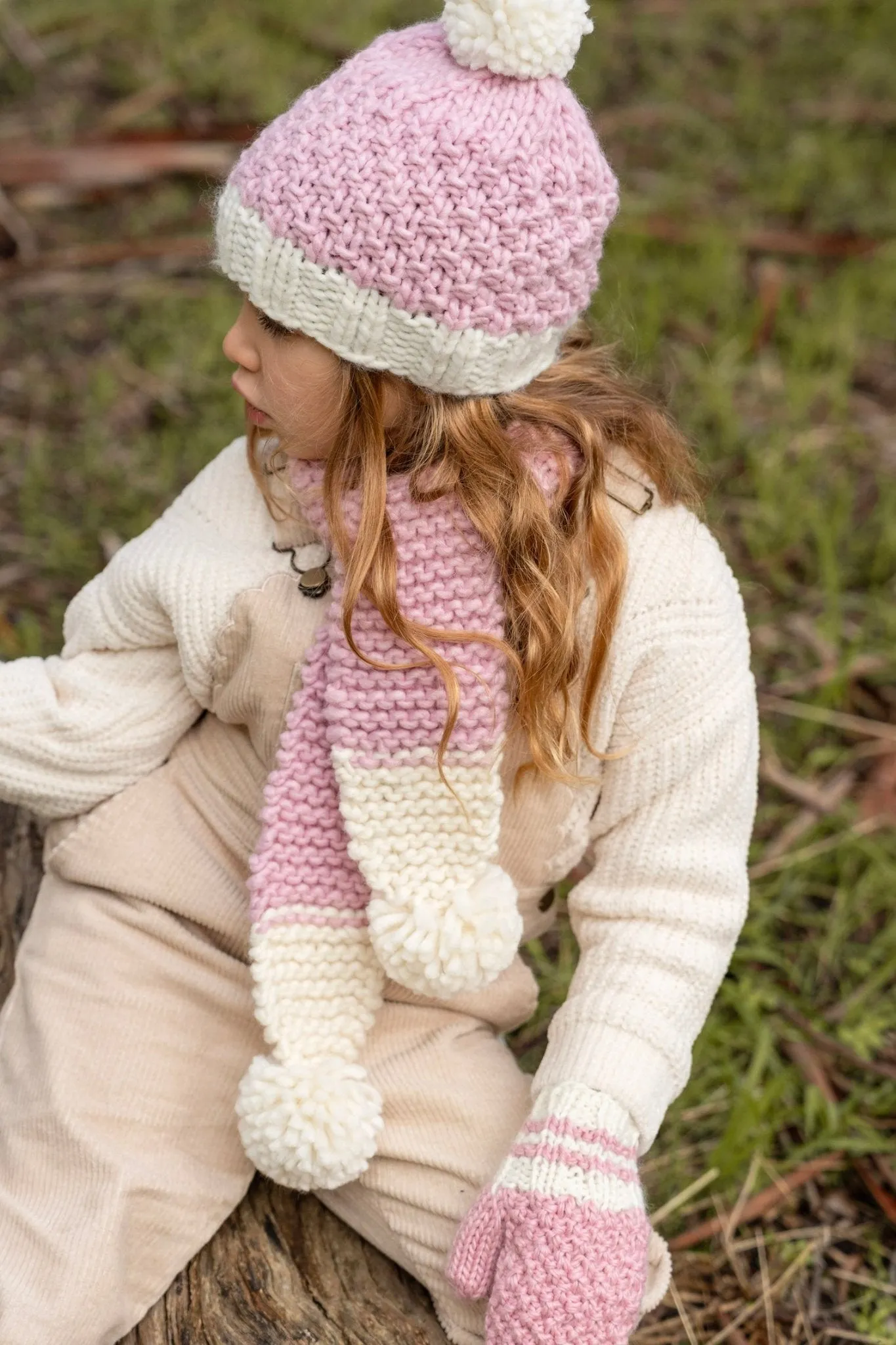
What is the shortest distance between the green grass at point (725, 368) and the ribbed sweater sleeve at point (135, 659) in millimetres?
512

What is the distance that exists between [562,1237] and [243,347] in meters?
0.92

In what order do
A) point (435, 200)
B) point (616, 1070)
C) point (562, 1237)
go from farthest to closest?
point (616, 1070)
point (562, 1237)
point (435, 200)

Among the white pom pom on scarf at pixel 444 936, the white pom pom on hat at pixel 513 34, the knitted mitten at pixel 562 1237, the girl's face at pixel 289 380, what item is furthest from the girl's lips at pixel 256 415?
the knitted mitten at pixel 562 1237

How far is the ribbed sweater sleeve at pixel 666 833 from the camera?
1553 millimetres

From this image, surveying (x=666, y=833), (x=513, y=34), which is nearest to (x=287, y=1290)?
(x=666, y=833)

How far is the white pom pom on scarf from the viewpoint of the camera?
1469mm

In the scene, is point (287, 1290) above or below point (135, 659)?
below

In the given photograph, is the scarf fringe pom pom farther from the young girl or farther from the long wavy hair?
the long wavy hair

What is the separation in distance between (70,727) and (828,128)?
3.45 meters

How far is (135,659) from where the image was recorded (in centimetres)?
169

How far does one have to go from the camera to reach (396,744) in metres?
1.48

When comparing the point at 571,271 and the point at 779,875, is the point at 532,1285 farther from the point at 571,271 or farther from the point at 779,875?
the point at 779,875

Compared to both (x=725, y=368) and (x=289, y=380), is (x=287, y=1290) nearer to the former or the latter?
(x=289, y=380)

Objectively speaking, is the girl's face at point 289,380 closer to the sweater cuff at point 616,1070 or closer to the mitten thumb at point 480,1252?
the sweater cuff at point 616,1070
